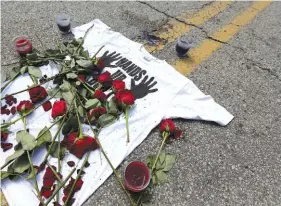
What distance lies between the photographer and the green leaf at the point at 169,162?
1953 millimetres

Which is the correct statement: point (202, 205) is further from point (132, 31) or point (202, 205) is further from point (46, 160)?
point (132, 31)

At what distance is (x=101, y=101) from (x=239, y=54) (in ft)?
5.34

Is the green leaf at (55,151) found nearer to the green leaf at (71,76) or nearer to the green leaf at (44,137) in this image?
the green leaf at (44,137)

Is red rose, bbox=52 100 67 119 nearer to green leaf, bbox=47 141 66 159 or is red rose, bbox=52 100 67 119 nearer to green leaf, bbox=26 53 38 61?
green leaf, bbox=47 141 66 159

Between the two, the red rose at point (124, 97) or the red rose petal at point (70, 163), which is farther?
Answer: the red rose at point (124, 97)

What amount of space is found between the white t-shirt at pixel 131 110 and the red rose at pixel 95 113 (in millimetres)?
90

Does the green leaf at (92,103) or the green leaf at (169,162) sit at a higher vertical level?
the green leaf at (92,103)

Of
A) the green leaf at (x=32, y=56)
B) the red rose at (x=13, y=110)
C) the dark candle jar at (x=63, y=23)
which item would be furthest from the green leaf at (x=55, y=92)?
the dark candle jar at (x=63, y=23)

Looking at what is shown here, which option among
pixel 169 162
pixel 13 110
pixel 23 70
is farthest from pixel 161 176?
pixel 23 70

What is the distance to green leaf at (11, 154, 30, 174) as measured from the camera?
5.91ft

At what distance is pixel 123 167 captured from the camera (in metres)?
1.97

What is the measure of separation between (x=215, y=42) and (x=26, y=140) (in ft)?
7.21

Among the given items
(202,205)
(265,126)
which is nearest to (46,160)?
(202,205)

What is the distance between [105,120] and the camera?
2.11 metres
